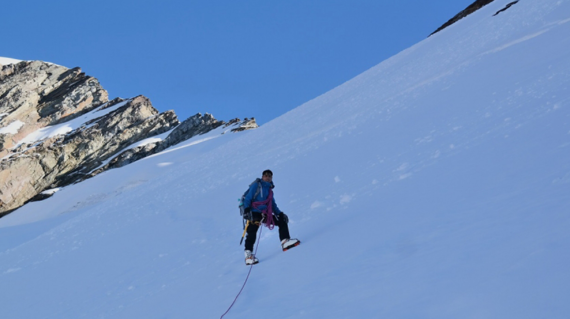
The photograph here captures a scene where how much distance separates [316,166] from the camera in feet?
40.0

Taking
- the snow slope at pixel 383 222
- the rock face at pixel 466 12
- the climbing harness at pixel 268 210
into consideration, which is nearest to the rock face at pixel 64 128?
the rock face at pixel 466 12

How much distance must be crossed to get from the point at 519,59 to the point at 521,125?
6.99 metres

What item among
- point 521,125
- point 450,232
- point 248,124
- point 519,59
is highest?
point 248,124

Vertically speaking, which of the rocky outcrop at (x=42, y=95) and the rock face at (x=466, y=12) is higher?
the rocky outcrop at (x=42, y=95)

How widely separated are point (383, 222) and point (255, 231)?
8.11 ft

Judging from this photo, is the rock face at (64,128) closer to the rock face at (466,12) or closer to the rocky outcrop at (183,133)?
the rocky outcrop at (183,133)

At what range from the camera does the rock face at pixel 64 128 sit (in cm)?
4741

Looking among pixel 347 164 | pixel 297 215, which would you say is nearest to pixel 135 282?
pixel 297 215

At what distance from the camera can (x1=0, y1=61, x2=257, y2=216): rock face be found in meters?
47.4

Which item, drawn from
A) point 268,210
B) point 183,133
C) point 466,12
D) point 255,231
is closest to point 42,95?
point 183,133

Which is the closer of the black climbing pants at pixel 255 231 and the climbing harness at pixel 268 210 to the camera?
the black climbing pants at pixel 255 231

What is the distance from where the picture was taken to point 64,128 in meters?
60.7

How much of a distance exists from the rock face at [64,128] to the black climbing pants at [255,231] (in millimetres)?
37196

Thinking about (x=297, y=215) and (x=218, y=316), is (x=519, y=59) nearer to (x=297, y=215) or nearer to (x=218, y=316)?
(x=297, y=215)
